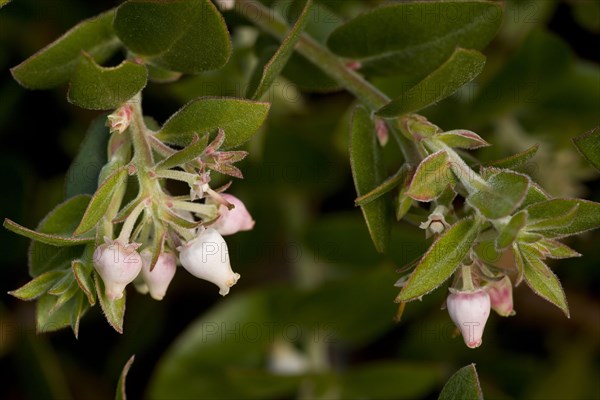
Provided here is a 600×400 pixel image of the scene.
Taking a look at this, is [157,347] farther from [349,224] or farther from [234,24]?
[234,24]

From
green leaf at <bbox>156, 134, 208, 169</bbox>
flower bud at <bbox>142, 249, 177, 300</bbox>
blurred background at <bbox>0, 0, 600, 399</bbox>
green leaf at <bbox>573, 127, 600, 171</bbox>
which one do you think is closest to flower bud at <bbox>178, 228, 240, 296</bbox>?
flower bud at <bbox>142, 249, 177, 300</bbox>

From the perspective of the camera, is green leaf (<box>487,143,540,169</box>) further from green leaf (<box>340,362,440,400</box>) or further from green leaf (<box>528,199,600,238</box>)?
green leaf (<box>340,362,440,400</box>)

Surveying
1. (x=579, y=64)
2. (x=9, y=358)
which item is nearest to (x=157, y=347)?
(x=9, y=358)

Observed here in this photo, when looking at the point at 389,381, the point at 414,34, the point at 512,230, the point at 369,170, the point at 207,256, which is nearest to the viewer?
the point at 512,230

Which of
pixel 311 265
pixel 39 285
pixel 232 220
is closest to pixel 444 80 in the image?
pixel 232 220

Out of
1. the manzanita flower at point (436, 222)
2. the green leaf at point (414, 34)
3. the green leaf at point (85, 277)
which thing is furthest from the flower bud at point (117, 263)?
the green leaf at point (414, 34)

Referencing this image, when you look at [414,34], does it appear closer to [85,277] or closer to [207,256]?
[207,256]
